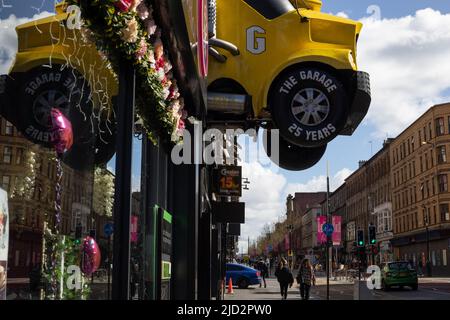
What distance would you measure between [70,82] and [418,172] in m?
73.9

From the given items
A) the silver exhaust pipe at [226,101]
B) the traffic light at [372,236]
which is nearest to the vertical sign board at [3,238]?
the silver exhaust pipe at [226,101]

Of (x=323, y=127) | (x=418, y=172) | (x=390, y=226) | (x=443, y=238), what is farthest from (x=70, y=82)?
(x=390, y=226)

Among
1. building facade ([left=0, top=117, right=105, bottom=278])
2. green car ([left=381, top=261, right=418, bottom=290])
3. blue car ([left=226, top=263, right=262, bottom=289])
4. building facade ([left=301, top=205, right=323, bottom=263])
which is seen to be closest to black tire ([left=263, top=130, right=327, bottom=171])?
building facade ([left=0, top=117, right=105, bottom=278])

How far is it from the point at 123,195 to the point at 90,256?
0.53m

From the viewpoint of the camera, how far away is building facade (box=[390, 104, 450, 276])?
212 ft

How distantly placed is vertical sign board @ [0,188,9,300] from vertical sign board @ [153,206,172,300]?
3128mm

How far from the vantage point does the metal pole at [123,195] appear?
417 cm

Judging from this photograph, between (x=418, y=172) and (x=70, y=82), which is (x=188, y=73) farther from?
(x=418, y=172)

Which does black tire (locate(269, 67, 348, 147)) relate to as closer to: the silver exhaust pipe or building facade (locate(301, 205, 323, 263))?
the silver exhaust pipe

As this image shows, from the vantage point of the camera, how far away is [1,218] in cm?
284

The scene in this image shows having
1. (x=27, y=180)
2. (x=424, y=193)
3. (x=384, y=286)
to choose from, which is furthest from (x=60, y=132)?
(x=424, y=193)

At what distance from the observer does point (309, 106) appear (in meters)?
9.95

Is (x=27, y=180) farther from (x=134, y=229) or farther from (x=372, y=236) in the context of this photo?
(x=372, y=236)

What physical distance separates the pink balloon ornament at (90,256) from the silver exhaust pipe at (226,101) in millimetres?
6221
